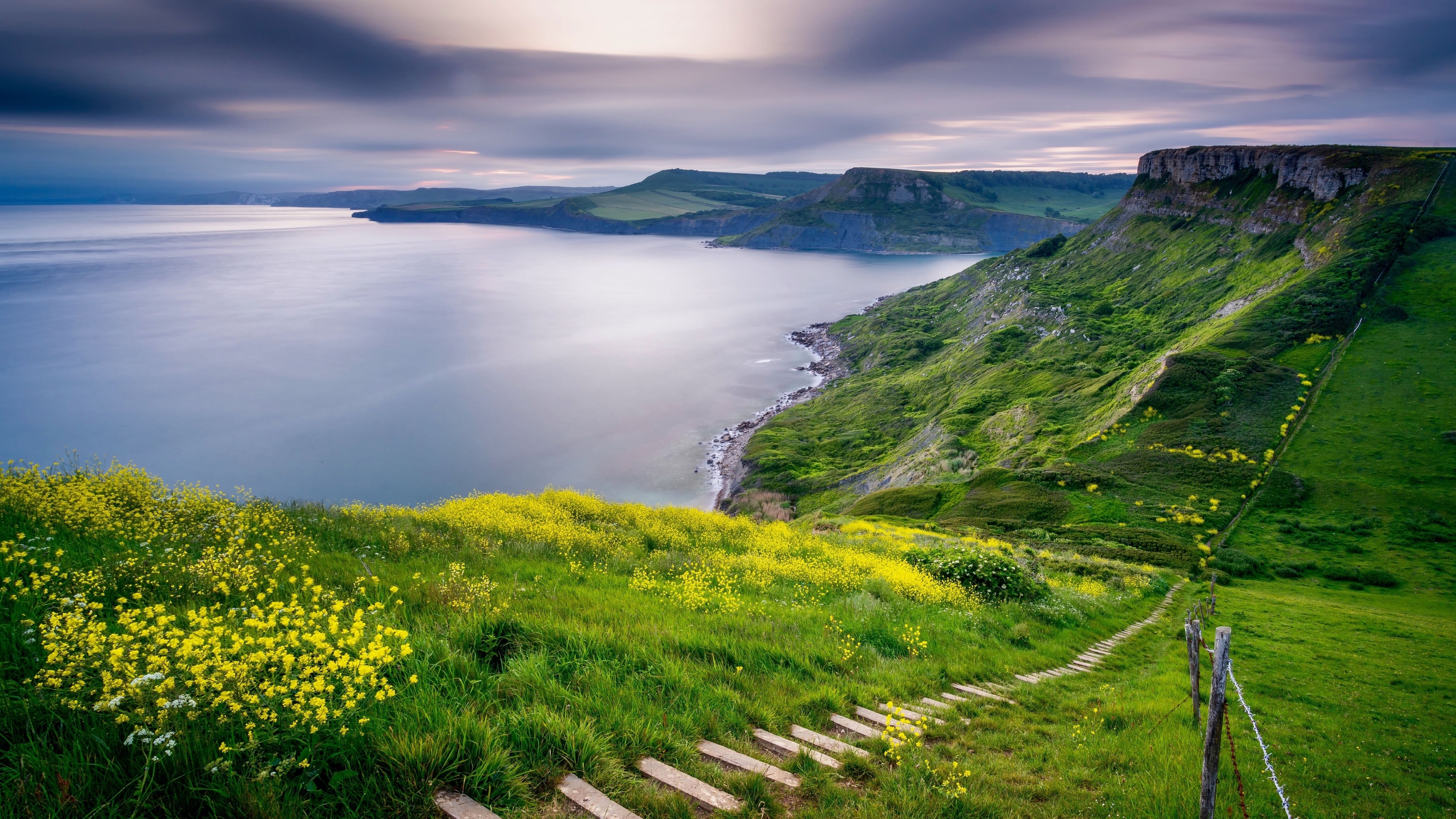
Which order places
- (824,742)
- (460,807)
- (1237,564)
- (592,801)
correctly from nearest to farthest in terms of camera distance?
(460,807), (592,801), (824,742), (1237,564)

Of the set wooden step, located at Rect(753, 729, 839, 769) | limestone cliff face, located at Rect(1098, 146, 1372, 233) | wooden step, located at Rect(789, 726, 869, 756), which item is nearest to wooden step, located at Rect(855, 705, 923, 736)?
wooden step, located at Rect(789, 726, 869, 756)

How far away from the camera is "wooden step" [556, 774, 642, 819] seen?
17.1 feet

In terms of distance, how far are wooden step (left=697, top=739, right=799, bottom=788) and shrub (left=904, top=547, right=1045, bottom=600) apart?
12860mm

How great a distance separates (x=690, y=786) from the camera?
19.2 ft

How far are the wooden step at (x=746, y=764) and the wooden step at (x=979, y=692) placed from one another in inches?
186

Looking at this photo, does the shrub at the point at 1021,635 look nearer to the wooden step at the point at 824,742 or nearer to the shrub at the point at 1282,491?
the wooden step at the point at 824,742

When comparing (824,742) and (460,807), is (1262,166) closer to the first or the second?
(824,742)

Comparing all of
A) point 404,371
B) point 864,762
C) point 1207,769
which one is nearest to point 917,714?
point 864,762

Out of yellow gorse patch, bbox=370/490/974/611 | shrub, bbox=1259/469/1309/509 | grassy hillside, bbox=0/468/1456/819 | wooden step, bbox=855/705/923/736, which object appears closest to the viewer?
grassy hillside, bbox=0/468/1456/819

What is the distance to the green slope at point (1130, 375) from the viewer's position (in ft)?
150

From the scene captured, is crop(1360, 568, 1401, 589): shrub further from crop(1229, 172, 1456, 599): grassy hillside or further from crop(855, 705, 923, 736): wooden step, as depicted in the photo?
crop(855, 705, 923, 736): wooden step

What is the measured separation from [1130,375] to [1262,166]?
256 feet

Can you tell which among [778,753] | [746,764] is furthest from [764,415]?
[746,764]

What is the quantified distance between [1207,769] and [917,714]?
10.9ft
